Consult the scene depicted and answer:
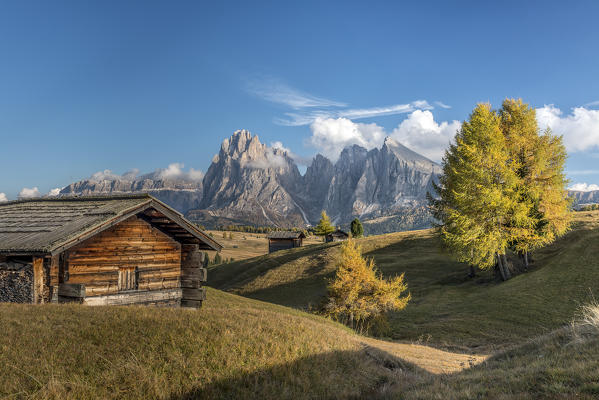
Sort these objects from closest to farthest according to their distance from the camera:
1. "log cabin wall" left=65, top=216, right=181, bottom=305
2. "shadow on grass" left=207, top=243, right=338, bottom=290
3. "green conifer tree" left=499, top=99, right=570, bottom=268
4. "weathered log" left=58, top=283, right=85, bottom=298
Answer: "weathered log" left=58, top=283, right=85, bottom=298, "log cabin wall" left=65, top=216, right=181, bottom=305, "green conifer tree" left=499, top=99, right=570, bottom=268, "shadow on grass" left=207, top=243, right=338, bottom=290

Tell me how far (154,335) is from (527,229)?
34062 millimetres

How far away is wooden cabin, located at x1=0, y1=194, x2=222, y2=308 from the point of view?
1367cm

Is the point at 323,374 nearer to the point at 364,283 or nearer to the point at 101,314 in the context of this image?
the point at 101,314

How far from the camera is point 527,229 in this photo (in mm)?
32406

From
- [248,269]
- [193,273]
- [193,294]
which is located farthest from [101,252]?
[248,269]

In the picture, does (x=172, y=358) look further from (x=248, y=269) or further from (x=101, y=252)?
(x=248, y=269)

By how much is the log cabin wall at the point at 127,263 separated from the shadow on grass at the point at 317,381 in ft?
33.5

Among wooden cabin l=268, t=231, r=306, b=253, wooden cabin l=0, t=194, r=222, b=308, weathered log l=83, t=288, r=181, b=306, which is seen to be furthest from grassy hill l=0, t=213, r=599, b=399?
wooden cabin l=268, t=231, r=306, b=253

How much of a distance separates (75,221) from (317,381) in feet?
41.7

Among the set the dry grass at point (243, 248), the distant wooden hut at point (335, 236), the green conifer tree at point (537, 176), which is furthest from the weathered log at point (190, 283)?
the dry grass at point (243, 248)

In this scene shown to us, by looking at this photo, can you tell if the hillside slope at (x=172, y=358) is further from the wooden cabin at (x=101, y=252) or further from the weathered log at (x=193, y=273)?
the weathered log at (x=193, y=273)

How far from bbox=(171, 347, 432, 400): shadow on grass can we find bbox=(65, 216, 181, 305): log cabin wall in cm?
1020

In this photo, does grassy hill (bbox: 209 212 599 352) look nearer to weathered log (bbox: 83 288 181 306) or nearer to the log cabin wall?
weathered log (bbox: 83 288 181 306)

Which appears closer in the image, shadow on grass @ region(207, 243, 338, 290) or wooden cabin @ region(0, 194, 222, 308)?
wooden cabin @ region(0, 194, 222, 308)
